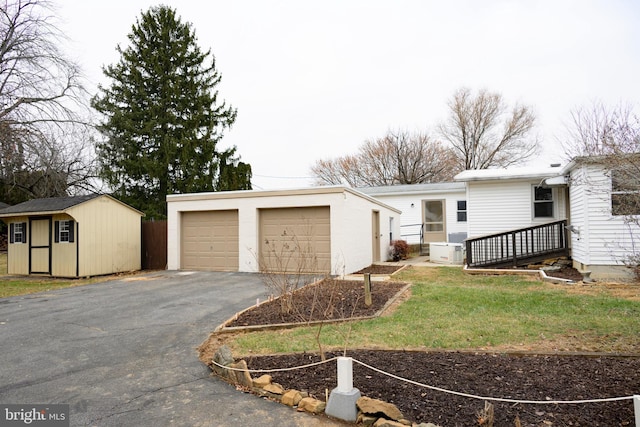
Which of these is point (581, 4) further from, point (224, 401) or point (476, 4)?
point (224, 401)

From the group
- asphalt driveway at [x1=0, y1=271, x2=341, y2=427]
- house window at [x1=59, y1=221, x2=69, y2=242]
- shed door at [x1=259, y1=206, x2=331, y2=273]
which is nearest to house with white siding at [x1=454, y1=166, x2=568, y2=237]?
shed door at [x1=259, y1=206, x2=331, y2=273]

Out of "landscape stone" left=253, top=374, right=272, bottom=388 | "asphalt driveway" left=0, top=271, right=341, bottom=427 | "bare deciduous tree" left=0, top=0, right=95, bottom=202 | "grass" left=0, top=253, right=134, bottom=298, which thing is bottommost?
"grass" left=0, top=253, right=134, bottom=298

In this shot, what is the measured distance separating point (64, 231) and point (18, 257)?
270cm

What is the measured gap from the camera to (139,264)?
1530cm

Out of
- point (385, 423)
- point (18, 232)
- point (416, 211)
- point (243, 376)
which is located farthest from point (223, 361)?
point (416, 211)

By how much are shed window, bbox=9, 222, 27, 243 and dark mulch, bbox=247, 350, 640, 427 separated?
14.0m

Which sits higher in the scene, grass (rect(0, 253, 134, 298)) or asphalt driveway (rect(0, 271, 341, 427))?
asphalt driveway (rect(0, 271, 341, 427))

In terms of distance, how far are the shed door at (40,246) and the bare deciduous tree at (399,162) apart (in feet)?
88.6

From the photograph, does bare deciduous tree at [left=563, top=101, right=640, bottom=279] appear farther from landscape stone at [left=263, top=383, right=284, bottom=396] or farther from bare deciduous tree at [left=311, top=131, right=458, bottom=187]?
bare deciduous tree at [left=311, top=131, right=458, bottom=187]

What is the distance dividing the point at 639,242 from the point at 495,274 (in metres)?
3.47

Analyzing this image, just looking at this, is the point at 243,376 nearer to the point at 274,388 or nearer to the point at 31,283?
the point at 274,388

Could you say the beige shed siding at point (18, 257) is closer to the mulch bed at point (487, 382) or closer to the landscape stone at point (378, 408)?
the mulch bed at point (487, 382)

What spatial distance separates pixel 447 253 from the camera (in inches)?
605

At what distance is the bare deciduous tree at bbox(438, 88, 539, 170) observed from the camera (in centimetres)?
3238
